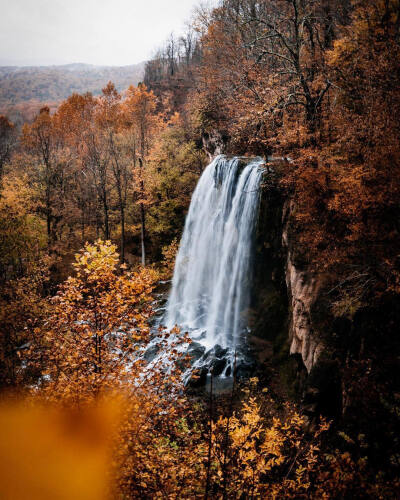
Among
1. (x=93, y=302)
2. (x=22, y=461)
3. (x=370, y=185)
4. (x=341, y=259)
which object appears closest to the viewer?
(x=22, y=461)

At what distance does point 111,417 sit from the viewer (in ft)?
19.4

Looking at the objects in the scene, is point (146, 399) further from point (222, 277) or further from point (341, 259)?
point (222, 277)

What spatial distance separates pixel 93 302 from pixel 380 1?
43.3 feet

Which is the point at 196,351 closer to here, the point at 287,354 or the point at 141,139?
the point at 287,354

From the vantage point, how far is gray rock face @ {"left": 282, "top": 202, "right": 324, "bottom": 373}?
321 inches

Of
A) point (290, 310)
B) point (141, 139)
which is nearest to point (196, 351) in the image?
point (290, 310)

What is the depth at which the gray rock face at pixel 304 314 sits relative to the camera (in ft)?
26.8

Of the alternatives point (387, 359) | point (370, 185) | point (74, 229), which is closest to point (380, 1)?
point (370, 185)

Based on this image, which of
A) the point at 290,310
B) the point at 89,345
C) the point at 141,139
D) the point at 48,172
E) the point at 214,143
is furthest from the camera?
the point at 141,139

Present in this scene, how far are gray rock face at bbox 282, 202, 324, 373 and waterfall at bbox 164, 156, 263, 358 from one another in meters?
2.80

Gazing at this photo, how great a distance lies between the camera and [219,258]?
48.4ft

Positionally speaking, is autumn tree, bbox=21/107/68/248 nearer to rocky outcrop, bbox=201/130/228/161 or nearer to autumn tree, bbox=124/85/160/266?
autumn tree, bbox=124/85/160/266

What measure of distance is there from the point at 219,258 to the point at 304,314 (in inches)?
259

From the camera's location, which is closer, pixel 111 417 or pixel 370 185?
pixel 111 417
